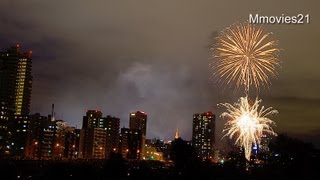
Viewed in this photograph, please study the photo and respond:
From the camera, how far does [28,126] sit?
544ft

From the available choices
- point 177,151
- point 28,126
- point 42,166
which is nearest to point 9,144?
point 28,126

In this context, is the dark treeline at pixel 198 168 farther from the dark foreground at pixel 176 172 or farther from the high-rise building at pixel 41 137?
the high-rise building at pixel 41 137

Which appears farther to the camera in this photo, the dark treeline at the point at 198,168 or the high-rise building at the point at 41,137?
the high-rise building at the point at 41,137

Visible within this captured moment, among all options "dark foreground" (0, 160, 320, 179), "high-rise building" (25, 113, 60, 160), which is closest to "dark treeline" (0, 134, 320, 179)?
"dark foreground" (0, 160, 320, 179)

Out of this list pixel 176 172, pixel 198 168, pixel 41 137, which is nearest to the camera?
pixel 198 168

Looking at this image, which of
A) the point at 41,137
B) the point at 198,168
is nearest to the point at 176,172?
the point at 198,168

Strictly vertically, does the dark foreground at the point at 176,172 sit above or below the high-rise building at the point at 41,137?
below

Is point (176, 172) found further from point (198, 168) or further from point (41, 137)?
point (41, 137)

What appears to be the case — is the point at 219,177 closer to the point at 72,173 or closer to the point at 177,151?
the point at 177,151

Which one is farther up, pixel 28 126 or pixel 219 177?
pixel 28 126

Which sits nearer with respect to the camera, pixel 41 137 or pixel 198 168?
pixel 198 168

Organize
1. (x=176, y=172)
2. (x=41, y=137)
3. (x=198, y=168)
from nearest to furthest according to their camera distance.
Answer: (x=198, y=168)
(x=176, y=172)
(x=41, y=137)

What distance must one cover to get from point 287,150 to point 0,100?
11337 cm

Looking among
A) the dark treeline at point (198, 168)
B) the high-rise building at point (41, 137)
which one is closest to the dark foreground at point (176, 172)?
the dark treeline at point (198, 168)
